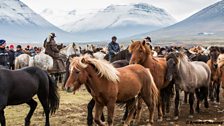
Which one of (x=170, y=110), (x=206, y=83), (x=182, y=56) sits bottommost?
(x=170, y=110)

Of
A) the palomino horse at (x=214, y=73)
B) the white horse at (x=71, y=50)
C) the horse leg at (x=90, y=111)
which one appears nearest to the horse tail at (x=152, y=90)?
the horse leg at (x=90, y=111)

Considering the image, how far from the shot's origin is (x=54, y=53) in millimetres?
18344

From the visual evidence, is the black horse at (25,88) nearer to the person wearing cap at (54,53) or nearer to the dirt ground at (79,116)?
the dirt ground at (79,116)

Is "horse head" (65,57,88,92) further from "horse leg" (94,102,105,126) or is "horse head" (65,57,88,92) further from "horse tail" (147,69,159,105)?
"horse tail" (147,69,159,105)

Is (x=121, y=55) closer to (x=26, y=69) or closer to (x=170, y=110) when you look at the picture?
(x=170, y=110)

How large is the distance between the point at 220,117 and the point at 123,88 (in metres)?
3.42

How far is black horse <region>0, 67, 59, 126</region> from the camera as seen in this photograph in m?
8.29

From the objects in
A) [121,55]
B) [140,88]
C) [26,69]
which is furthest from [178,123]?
[121,55]

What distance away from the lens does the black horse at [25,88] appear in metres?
8.29

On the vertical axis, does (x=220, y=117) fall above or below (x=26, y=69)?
below

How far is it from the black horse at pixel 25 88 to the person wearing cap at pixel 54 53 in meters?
8.15

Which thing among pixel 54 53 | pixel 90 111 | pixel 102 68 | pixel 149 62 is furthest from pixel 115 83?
pixel 54 53

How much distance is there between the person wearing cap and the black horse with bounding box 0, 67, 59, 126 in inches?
321

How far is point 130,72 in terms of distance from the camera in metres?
8.88
